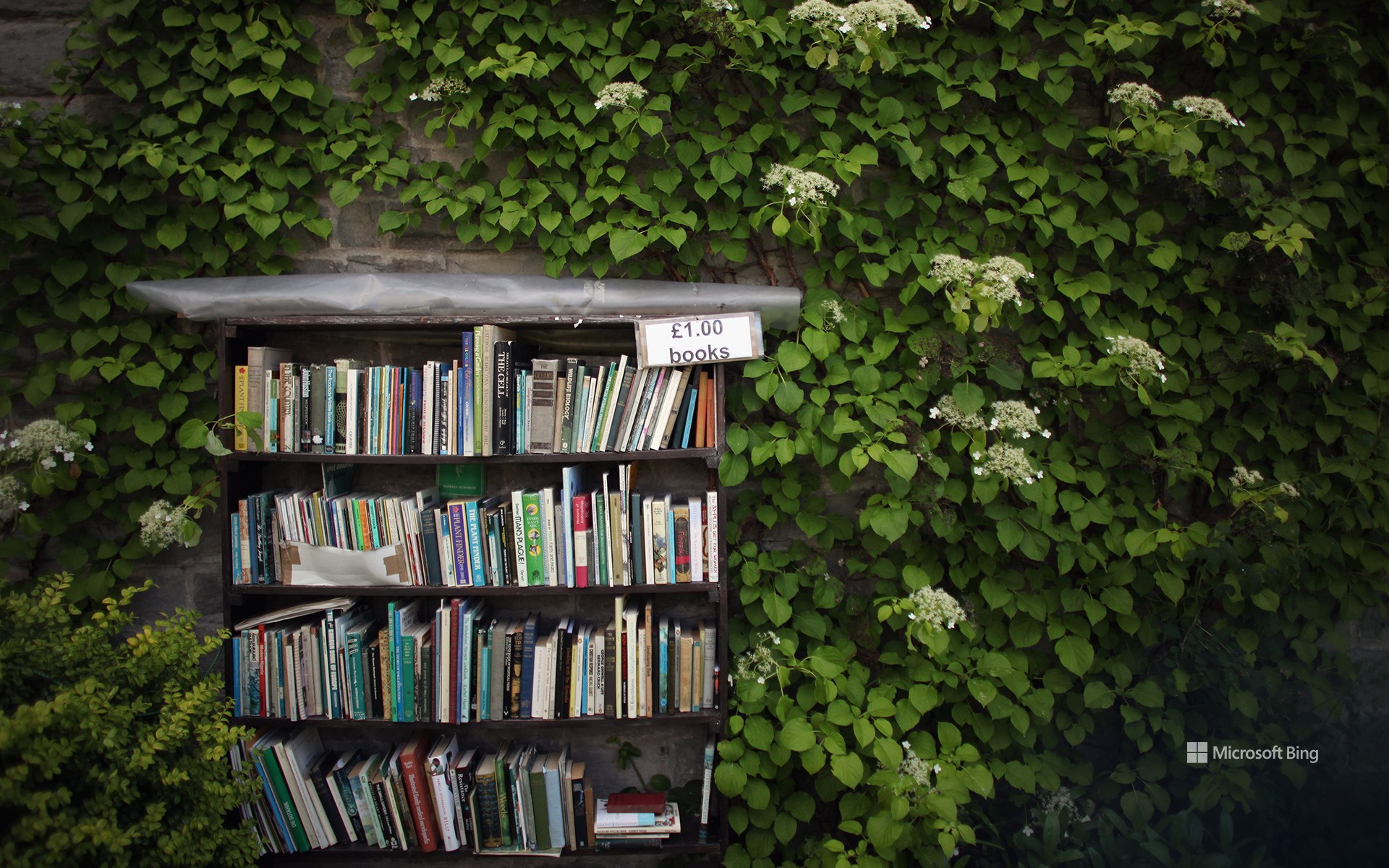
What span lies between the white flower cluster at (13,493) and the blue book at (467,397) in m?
1.40

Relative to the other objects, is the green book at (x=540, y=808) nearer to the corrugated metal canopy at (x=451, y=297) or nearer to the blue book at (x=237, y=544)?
the blue book at (x=237, y=544)

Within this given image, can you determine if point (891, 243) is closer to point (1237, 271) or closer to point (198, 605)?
point (1237, 271)

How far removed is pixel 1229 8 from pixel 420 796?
362cm

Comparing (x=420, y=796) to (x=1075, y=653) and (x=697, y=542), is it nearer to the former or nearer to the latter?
(x=697, y=542)

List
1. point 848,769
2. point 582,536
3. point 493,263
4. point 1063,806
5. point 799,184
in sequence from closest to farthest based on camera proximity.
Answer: point 848,769, point 799,184, point 582,536, point 1063,806, point 493,263

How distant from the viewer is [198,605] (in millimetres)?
2703

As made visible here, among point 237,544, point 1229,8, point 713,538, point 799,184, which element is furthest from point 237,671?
point 1229,8

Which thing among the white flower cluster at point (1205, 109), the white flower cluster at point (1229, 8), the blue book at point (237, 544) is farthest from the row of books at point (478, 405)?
the white flower cluster at point (1229, 8)

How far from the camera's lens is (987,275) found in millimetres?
2213

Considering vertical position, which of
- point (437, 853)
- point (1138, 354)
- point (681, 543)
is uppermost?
point (1138, 354)

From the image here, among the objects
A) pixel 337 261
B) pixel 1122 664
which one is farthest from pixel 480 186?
pixel 1122 664

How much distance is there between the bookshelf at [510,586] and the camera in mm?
2359

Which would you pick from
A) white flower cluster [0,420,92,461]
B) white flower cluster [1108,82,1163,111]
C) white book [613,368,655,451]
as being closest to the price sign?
white book [613,368,655,451]
